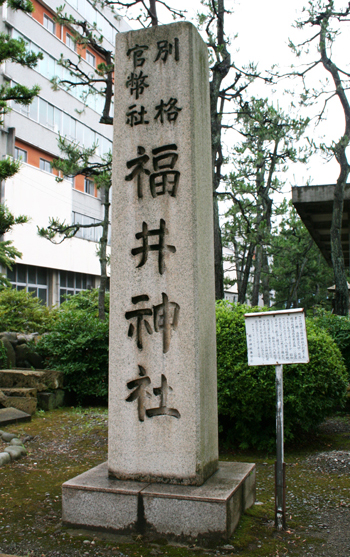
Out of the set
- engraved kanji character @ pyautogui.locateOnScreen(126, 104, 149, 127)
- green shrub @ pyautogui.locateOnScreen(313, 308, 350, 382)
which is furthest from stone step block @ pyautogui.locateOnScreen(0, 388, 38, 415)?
green shrub @ pyautogui.locateOnScreen(313, 308, 350, 382)

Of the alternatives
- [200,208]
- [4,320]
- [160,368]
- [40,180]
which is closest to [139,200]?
[200,208]

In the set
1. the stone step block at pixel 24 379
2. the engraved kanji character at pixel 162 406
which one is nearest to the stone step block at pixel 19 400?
the stone step block at pixel 24 379

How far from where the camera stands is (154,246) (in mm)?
3920

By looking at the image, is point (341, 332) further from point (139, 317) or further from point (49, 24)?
point (49, 24)

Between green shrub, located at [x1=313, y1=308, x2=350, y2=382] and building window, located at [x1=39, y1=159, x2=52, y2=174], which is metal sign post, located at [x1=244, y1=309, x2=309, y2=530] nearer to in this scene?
green shrub, located at [x1=313, y1=308, x2=350, y2=382]

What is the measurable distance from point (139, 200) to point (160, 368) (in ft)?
4.70

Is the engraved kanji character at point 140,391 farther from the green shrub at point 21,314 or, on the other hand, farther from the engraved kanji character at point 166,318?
the green shrub at point 21,314

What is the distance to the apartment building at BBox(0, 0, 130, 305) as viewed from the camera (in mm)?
23641

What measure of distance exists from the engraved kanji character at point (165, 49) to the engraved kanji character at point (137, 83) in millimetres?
192

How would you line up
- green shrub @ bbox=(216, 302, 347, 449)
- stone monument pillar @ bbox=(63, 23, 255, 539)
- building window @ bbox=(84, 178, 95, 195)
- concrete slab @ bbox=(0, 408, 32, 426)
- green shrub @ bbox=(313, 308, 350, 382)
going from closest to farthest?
1. stone monument pillar @ bbox=(63, 23, 255, 539)
2. green shrub @ bbox=(216, 302, 347, 449)
3. concrete slab @ bbox=(0, 408, 32, 426)
4. green shrub @ bbox=(313, 308, 350, 382)
5. building window @ bbox=(84, 178, 95, 195)

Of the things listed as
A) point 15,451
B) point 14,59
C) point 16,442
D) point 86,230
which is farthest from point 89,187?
point 15,451

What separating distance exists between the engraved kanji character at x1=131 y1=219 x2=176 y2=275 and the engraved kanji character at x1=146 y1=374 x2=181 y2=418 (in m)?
0.92

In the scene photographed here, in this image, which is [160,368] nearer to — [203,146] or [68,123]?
[203,146]

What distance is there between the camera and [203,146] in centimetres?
416
